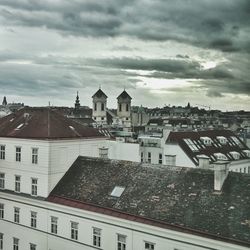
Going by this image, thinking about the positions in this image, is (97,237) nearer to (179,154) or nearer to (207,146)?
(179,154)

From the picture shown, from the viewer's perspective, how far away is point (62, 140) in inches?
1511

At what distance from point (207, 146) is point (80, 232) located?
114 ft

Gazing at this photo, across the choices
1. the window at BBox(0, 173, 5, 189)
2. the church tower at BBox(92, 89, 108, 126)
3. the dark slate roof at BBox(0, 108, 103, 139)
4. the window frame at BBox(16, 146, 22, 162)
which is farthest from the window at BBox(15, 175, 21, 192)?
the church tower at BBox(92, 89, 108, 126)

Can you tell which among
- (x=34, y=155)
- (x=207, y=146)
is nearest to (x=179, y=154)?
(x=207, y=146)

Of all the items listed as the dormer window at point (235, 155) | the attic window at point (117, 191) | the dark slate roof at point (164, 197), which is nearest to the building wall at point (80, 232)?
the dark slate roof at point (164, 197)

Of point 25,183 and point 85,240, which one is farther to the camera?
point 25,183

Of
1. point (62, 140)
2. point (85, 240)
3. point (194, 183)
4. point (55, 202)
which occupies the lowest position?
point (85, 240)

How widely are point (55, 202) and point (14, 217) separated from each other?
5.74 meters

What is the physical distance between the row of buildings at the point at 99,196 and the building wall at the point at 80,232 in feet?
0.22

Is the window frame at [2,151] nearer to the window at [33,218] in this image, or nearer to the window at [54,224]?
the window at [33,218]

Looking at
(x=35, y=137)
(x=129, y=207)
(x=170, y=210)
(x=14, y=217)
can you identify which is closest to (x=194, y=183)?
(x=170, y=210)

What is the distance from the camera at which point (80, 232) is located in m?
33.1

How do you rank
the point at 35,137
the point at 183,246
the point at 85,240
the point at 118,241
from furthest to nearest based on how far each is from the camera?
the point at 35,137 → the point at 85,240 → the point at 118,241 → the point at 183,246

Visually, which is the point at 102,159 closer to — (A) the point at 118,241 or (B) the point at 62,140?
(B) the point at 62,140
